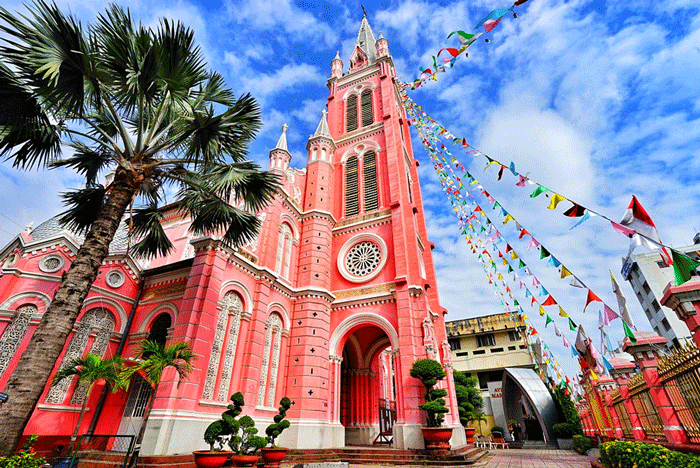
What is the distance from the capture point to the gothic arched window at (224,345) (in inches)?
429

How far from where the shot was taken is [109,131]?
9211 millimetres

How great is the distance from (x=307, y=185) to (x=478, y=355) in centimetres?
2782

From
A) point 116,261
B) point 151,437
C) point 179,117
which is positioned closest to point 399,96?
point 179,117

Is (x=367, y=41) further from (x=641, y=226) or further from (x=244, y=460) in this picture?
(x=244, y=460)

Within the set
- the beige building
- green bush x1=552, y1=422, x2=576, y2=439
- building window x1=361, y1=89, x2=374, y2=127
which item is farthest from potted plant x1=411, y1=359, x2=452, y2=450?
the beige building

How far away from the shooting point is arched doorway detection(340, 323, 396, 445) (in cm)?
1681

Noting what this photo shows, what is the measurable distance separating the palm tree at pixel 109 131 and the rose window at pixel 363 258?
733 centimetres

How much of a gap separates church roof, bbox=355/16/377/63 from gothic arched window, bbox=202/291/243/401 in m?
23.9

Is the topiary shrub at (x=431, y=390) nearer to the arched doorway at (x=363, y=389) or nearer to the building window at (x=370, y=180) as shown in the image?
the arched doorway at (x=363, y=389)

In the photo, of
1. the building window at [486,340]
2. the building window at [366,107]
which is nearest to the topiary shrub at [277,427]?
the building window at [366,107]

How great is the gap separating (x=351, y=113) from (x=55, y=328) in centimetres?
2096

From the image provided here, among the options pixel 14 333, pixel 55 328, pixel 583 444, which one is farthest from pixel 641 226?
pixel 14 333

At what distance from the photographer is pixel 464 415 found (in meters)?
22.2

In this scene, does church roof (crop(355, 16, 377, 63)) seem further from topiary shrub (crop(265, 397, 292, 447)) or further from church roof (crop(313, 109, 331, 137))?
topiary shrub (crop(265, 397, 292, 447))
